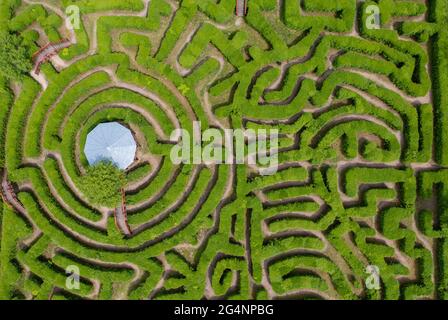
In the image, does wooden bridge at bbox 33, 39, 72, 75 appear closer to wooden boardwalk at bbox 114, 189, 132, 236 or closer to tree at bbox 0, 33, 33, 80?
tree at bbox 0, 33, 33, 80

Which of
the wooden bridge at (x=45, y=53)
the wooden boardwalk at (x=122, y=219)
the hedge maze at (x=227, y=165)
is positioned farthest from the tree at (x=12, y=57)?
the wooden boardwalk at (x=122, y=219)

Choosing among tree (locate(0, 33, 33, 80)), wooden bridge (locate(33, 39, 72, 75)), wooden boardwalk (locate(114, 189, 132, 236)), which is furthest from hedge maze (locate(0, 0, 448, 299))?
tree (locate(0, 33, 33, 80))

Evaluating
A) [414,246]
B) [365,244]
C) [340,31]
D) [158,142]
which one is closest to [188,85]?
[158,142]

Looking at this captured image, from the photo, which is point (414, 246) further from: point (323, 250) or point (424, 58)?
point (424, 58)

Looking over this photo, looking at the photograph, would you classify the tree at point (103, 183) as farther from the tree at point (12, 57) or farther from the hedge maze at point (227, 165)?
the tree at point (12, 57)

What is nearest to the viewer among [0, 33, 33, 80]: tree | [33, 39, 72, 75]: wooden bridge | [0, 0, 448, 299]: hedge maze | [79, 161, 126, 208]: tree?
[79, 161, 126, 208]: tree

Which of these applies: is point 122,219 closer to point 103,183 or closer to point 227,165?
point 103,183

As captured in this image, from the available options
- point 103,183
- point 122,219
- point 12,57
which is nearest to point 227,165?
point 122,219
